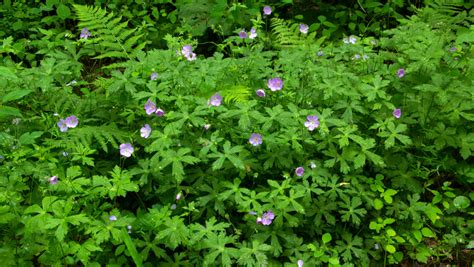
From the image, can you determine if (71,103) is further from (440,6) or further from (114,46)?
(440,6)

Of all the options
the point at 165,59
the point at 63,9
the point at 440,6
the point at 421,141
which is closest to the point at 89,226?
the point at 165,59

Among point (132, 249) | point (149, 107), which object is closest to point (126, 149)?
point (149, 107)

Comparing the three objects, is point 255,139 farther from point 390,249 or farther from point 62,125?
point 62,125

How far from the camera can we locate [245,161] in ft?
9.54

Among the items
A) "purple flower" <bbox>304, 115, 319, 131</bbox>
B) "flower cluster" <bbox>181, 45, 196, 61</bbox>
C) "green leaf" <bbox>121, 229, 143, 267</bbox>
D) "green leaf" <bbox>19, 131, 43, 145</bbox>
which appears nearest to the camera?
"green leaf" <bbox>121, 229, 143, 267</bbox>

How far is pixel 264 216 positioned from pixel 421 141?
1.26m

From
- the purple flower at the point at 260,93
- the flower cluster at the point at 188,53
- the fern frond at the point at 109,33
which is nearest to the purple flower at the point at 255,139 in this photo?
the purple flower at the point at 260,93

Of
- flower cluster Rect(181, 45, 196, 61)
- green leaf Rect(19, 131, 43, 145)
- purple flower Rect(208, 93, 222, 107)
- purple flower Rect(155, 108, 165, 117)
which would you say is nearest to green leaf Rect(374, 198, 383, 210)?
purple flower Rect(208, 93, 222, 107)

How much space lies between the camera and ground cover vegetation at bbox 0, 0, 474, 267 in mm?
2688

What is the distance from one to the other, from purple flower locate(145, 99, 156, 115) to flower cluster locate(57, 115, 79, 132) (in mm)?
464

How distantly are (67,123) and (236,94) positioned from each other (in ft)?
3.48

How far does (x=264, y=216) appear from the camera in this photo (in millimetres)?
2768

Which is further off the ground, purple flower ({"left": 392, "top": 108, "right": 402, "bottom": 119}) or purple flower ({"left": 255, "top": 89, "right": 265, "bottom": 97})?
purple flower ({"left": 255, "top": 89, "right": 265, "bottom": 97})

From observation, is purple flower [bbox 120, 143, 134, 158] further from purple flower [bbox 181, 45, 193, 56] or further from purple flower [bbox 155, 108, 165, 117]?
purple flower [bbox 181, 45, 193, 56]
